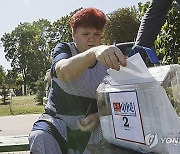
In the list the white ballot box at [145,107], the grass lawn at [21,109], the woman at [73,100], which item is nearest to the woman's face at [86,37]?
the woman at [73,100]

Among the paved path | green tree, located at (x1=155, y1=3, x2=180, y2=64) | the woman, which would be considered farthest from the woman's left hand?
the paved path

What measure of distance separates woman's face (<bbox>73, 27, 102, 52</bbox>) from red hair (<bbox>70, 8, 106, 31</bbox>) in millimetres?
20

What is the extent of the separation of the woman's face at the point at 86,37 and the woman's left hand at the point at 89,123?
0.36 metres

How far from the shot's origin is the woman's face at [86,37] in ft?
5.90

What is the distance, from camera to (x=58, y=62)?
160cm

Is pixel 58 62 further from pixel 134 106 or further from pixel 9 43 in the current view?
pixel 9 43

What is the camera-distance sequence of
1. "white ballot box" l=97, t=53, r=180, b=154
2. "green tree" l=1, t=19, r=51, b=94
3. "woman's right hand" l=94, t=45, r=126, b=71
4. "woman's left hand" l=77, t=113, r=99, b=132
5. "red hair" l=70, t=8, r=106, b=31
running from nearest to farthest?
"white ballot box" l=97, t=53, r=180, b=154 < "woman's right hand" l=94, t=45, r=126, b=71 < "woman's left hand" l=77, t=113, r=99, b=132 < "red hair" l=70, t=8, r=106, b=31 < "green tree" l=1, t=19, r=51, b=94

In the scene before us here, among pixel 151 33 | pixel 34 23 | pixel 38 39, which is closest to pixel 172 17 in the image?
pixel 151 33

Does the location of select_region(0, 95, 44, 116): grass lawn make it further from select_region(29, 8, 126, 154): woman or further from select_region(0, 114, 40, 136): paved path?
select_region(29, 8, 126, 154): woman

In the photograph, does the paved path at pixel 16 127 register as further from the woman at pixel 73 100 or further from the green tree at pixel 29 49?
the green tree at pixel 29 49

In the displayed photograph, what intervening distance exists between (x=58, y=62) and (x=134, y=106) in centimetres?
53

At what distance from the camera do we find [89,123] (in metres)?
1.63

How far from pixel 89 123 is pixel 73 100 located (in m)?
0.16

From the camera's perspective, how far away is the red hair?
1785 millimetres
